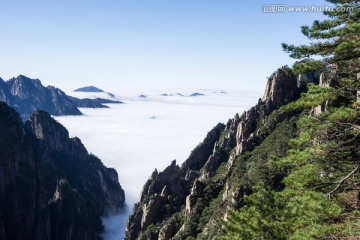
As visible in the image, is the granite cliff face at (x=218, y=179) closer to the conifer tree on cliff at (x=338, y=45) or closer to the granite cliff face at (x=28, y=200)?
the conifer tree on cliff at (x=338, y=45)

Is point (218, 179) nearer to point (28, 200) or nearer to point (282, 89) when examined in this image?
point (282, 89)

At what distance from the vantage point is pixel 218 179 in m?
100

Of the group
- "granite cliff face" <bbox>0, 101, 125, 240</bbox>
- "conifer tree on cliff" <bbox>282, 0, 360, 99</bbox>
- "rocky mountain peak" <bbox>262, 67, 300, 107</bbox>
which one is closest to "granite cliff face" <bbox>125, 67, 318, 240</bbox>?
"rocky mountain peak" <bbox>262, 67, 300, 107</bbox>

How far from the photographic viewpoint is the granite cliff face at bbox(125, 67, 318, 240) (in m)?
77.2

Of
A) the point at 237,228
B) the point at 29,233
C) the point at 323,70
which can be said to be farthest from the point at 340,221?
the point at 29,233

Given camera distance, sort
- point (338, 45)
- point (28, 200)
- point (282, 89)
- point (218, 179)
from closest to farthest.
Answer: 1. point (338, 45)
2. point (218, 179)
3. point (282, 89)
4. point (28, 200)

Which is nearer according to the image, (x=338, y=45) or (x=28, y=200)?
(x=338, y=45)

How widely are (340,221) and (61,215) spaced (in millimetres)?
164335

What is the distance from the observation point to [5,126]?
16588 cm

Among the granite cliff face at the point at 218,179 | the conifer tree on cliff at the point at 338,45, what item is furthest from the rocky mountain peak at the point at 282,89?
the conifer tree on cliff at the point at 338,45

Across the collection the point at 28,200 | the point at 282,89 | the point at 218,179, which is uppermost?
the point at 282,89

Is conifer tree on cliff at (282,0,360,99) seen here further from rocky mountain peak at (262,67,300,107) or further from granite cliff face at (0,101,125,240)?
granite cliff face at (0,101,125,240)

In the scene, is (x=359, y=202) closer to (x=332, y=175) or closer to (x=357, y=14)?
(x=332, y=175)

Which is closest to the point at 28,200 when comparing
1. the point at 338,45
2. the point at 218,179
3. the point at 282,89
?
the point at 218,179
